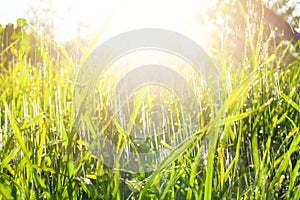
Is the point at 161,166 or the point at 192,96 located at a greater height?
the point at 192,96

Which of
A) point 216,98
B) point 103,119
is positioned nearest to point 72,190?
point 103,119

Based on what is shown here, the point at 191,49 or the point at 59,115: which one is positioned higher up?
the point at 191,49

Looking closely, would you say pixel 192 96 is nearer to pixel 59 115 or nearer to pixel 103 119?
pixel 103 119

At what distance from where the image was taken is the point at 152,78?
1652 mm

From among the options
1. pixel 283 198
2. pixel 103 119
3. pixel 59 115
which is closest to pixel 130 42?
pixel 59 115

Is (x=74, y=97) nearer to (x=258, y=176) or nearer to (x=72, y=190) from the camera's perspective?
(x=72, y=190)

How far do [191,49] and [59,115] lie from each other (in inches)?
21.2

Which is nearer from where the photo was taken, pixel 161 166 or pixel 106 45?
pixel 161 166

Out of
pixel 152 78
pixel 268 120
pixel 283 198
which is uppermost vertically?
pixel 152 78

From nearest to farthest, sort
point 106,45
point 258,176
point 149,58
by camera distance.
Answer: point 258,176 < point 106,45 < point 149,58

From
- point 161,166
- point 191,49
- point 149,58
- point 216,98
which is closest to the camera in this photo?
point 161,166

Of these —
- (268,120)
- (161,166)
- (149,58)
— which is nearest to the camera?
(161,166)

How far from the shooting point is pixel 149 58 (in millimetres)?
1629

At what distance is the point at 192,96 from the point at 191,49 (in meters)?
0.35
